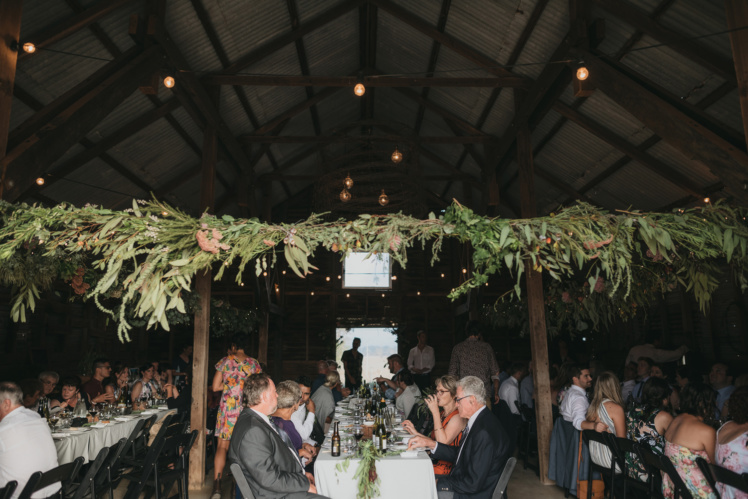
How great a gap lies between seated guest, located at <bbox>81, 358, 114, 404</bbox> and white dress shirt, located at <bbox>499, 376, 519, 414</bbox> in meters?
5.54

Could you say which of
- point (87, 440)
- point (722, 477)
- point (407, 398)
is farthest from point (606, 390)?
point (87, 440)

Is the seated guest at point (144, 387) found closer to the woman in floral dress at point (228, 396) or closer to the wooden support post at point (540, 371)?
the woman in floral dress at point (228, 396)

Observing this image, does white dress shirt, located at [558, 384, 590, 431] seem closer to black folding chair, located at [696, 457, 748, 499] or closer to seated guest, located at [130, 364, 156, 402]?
black folding chair, located at [696, 457, 748, 499]

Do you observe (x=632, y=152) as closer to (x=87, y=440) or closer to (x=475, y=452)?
(x=475, y=452)

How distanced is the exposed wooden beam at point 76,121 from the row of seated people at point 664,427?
526 cm

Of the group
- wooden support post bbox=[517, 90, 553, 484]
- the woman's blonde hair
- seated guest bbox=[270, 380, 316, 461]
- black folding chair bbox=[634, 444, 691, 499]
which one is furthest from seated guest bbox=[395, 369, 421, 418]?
black folding chair bbox=[634, 444, 691, 499]

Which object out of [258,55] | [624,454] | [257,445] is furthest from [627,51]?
[257,445]

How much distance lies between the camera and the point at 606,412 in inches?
191

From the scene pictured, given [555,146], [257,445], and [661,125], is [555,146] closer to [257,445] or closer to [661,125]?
[661,125]

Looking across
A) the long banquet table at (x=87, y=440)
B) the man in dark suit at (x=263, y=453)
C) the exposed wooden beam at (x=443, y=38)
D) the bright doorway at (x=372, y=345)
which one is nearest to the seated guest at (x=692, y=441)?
the man in dark suit at (x=263, y=453)

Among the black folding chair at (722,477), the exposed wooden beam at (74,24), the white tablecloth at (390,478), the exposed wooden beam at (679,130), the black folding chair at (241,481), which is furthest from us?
the exposed wooden beam at (74,24)

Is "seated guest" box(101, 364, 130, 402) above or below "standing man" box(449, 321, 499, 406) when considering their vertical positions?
below

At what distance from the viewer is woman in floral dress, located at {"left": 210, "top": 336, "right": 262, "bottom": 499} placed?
5953 mm

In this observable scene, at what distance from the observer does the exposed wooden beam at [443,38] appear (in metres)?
8.02
